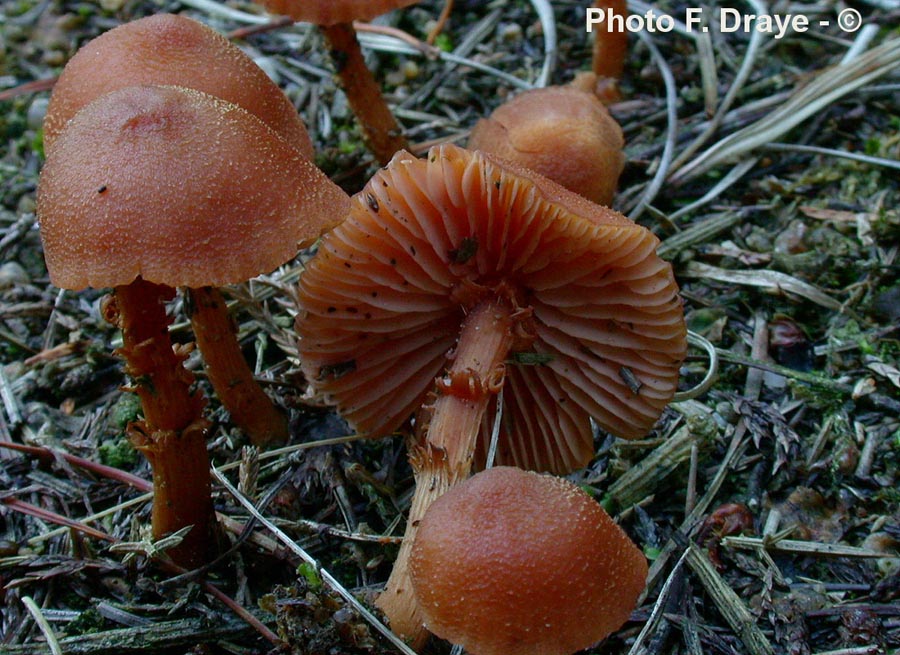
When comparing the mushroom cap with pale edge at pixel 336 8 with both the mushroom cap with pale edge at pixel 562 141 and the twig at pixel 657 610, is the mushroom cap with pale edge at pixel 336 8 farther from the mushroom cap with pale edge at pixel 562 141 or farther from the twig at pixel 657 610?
the twig at pixel 657 610

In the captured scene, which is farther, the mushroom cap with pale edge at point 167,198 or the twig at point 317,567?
the twig at point 317,567

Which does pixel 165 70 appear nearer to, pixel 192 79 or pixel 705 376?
pixel 192 79

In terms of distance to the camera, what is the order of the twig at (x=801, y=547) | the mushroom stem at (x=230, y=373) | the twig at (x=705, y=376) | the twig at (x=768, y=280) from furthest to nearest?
the twig at (x=768, y=280) → the twig at (x=705, y=376) → the mushroom stem at (x=230, y=373) → the twig at (x=801, y=547)

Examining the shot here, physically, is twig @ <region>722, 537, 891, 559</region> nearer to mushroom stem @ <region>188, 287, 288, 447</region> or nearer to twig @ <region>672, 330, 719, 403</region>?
twig @ <region>672, 330, 719, 403</region>

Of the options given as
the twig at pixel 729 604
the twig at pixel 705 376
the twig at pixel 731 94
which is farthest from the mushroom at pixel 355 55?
the twig at pixel 729 604

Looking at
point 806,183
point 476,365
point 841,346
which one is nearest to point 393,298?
point 476,365

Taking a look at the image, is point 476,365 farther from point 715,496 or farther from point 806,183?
point 806,183

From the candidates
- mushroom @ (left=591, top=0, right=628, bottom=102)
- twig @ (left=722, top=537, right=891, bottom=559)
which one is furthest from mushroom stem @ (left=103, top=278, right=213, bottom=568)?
mushroom @ (left=591, top=0, right=628, bottom=102)

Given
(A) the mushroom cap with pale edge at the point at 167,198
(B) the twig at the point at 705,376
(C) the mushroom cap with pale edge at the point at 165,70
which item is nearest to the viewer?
(A) the mushroom cap with pale edge at the point at 167,198
